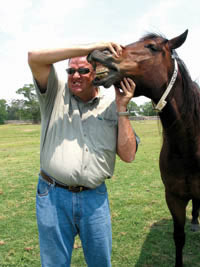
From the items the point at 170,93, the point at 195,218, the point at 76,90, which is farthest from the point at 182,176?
the point at 195,218

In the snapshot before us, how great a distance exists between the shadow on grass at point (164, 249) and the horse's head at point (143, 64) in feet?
7.40

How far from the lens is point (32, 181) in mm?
6918

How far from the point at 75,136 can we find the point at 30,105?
71411 mm

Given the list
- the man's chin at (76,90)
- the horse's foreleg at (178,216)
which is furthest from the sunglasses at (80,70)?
the horse's foreleg at (178,216)

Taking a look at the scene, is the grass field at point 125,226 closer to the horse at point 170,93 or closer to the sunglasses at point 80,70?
the horse at point 170,93

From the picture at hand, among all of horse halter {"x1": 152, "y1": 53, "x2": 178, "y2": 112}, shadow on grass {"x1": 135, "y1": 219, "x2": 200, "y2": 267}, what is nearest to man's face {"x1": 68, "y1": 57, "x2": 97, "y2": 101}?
horse halter {"x1": 152, "y1": 53, "x2": 178, "y2": 112}

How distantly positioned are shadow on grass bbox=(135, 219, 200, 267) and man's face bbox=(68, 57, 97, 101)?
2.40 meters

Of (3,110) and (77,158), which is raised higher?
(3,110)

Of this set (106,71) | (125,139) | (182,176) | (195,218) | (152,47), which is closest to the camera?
(106,71)

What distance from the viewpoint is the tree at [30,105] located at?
68.9 m

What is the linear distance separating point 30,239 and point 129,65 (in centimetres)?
315

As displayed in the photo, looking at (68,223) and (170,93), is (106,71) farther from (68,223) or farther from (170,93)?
(68,223)

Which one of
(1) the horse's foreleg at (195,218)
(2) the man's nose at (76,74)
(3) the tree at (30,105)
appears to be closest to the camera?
(2) the man's nose at (76,74)

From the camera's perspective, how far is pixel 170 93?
2.25 metres
